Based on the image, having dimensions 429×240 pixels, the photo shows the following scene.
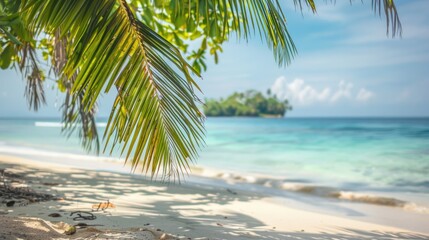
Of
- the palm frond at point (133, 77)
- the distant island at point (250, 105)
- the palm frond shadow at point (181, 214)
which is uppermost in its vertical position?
the distant island at point (250, 105)

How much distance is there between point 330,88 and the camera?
224 feet

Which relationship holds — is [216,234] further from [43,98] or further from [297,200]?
Answer: [297,200]

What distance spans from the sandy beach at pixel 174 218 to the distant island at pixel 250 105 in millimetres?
71469

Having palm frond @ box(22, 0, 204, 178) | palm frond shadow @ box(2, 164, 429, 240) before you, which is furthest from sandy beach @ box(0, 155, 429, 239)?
palm frond @ box(22, 0, 204, 178)

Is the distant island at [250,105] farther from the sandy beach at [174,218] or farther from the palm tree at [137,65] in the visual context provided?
the palm tree at [137,65]

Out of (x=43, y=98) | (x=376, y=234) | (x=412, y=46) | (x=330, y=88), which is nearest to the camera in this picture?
(x=376, y=234)

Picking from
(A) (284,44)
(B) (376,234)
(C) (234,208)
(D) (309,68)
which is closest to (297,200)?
(C) (234,208)

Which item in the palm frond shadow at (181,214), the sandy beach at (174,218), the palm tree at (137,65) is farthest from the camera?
the palm frond shadow at (181,214)

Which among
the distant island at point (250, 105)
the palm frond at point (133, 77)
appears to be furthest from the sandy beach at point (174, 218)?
the distant island at point (250, 105)

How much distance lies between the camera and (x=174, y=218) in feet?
11.6

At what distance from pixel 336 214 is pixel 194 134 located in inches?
149

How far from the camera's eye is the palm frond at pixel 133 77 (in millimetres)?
1944

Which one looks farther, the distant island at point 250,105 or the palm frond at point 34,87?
the distant island at point 250,105

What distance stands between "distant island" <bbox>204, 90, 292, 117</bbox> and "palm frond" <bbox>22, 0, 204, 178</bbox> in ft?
244
